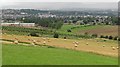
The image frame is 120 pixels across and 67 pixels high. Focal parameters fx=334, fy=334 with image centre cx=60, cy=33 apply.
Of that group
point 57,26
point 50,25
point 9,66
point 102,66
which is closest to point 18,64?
point 9,66

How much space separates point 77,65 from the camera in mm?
14578

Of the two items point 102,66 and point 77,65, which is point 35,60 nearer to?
point 77,65

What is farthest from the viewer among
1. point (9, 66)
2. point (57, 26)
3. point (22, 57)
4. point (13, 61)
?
point (57, 26)

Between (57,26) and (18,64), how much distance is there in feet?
315

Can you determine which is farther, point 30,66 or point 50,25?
point 50,25

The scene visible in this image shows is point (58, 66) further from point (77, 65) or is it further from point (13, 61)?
point (13, 61)

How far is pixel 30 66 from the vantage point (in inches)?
532

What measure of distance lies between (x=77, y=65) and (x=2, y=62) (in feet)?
10.6

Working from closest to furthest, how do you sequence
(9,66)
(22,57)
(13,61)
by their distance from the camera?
(9,66) < (13,61) < (22,57)

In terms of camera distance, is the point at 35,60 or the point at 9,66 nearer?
the point at 9,66

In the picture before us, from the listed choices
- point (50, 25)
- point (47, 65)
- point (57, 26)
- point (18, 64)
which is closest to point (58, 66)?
point (47, 65)

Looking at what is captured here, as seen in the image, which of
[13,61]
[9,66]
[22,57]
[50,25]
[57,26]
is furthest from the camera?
[50,25]

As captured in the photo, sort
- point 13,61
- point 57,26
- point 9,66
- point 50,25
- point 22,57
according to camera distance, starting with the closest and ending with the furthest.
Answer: point 9,66 → point 13,61 → point 22,57 → point 57,26 → point 50,25

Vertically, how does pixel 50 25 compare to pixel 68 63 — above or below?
below
